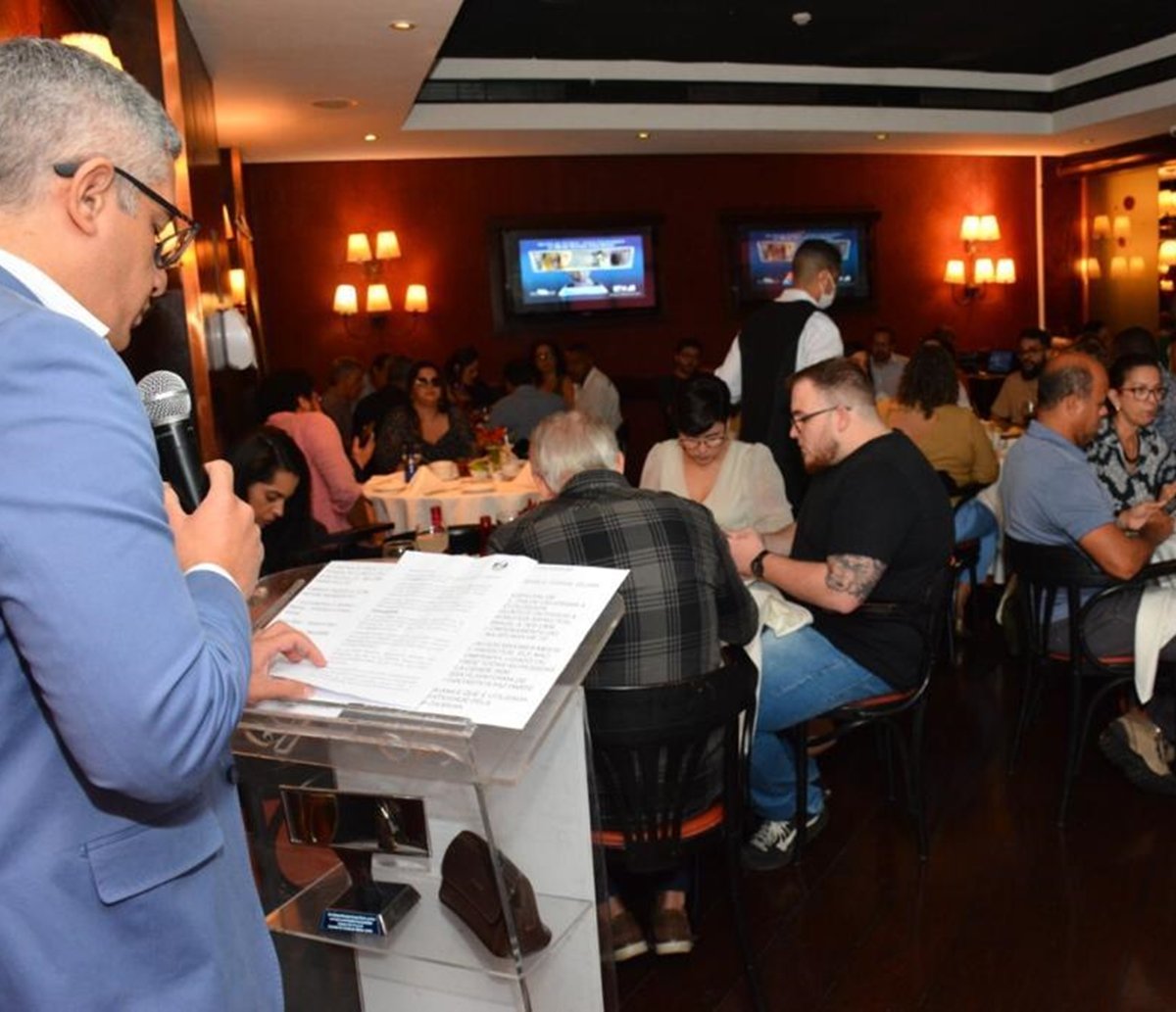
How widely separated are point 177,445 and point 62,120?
0.33 meters

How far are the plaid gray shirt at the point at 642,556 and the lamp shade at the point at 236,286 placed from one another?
4437 mm

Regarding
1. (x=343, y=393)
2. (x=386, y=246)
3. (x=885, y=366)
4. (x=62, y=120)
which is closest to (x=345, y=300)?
(x=386, y=246)

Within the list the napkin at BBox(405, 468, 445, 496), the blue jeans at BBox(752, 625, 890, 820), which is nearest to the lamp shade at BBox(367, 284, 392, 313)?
the napkin at BBox(405, 468, 445, 496)

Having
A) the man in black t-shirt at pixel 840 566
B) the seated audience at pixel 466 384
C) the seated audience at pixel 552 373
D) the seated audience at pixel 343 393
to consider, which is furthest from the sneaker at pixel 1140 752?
the seated audience at pixel 552 373

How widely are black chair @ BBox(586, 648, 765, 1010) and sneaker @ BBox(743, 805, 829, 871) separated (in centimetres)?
65

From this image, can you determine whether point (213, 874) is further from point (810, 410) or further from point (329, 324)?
point (329, 324)

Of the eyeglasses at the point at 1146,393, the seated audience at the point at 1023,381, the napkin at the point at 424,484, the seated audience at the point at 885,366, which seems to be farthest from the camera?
→ the seated audience at the point at 885,366

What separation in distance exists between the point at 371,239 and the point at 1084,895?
829cm

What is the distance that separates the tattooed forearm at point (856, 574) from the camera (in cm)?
315

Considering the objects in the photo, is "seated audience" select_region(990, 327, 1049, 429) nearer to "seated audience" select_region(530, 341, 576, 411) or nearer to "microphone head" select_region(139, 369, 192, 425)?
"seated audience" select_region(530, 341, 576, 411)

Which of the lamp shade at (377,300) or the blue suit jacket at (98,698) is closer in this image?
the blue suit jacket at (98,698)

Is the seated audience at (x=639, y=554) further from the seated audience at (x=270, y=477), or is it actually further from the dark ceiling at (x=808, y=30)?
the dark ceiling at (x=808, y=30)

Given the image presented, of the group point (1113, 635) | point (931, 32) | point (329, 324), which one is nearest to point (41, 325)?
point (1113, 635)

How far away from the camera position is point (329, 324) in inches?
400
